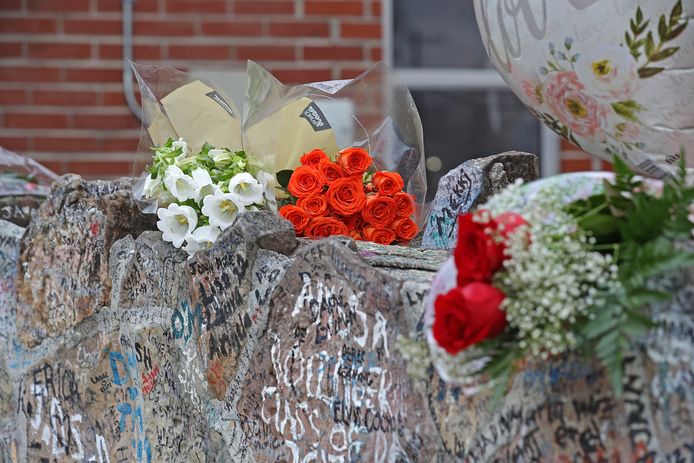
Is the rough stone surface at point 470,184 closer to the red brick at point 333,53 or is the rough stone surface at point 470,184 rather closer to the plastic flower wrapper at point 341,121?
the plastic flower wrapper at point 341,121

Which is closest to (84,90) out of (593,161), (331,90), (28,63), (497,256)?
(28,63)

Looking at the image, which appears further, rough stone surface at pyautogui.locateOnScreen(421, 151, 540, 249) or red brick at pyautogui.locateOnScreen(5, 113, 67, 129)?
red brick at pyautogui.locateOnScreen(5, 113, 67, 129)

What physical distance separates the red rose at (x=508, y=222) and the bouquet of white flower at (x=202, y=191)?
0.89 meters

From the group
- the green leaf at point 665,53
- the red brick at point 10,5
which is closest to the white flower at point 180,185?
the green leaf at point 665,53

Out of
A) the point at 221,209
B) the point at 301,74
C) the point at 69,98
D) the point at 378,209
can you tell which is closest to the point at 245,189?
the point at 221,209

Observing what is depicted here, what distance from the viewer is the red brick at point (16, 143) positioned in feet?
15.8

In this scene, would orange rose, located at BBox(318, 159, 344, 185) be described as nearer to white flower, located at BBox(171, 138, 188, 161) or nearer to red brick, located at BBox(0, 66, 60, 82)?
white flower, located at BBox(171, 138, 188, 161)

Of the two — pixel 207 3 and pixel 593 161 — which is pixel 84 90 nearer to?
pixel 207 3

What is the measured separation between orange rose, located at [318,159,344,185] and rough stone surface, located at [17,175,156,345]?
46 cm

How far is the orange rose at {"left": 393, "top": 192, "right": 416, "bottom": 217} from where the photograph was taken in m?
2.24

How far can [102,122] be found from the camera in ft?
15.9

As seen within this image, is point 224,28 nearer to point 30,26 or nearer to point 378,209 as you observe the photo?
point 30,26

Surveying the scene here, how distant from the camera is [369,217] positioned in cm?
221

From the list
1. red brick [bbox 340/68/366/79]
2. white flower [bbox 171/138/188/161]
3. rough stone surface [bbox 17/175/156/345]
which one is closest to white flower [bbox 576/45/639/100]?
white flower [bbox 171/138/188/161]
